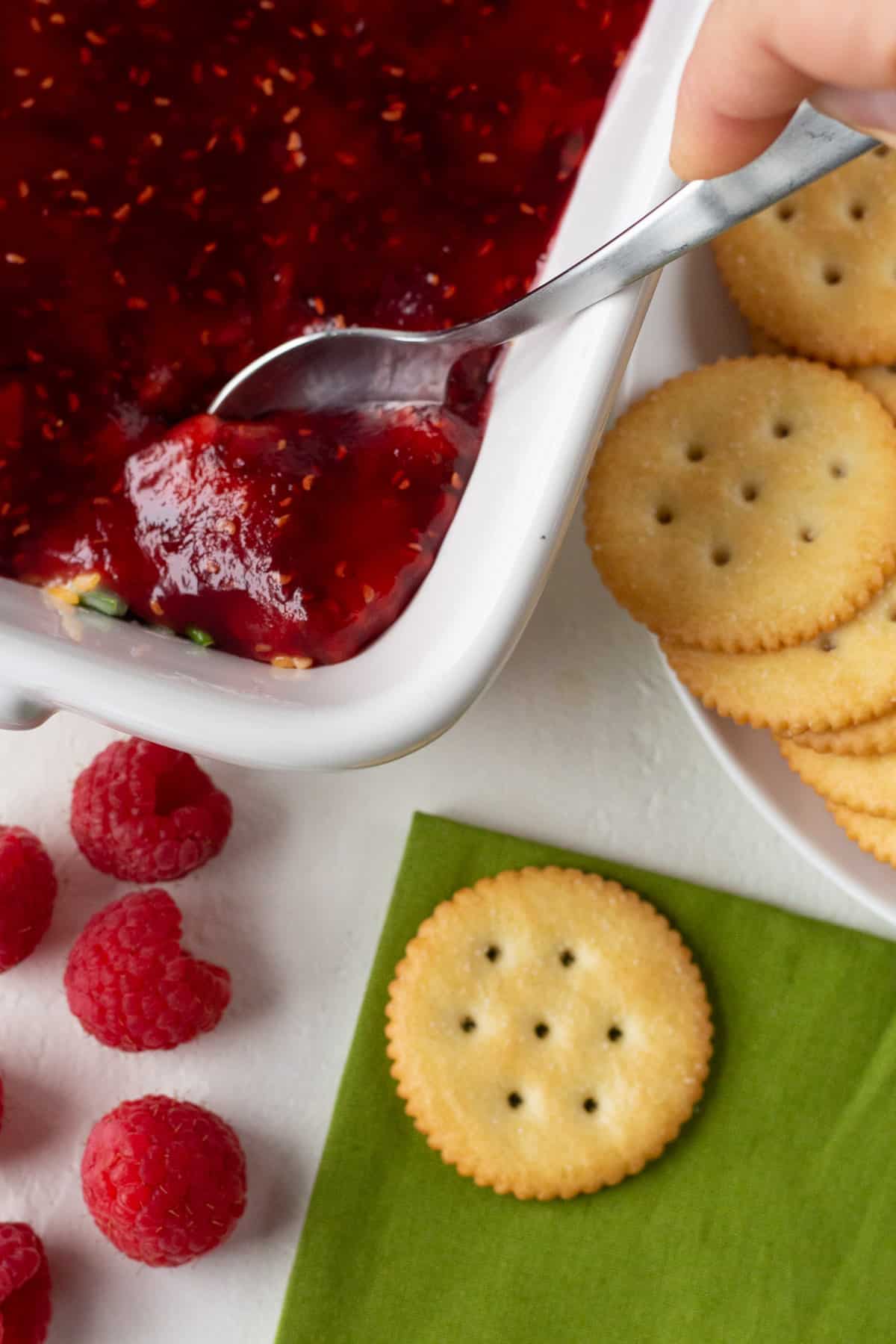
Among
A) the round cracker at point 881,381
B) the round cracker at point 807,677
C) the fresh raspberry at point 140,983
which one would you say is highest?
the round cracker at point 881,381

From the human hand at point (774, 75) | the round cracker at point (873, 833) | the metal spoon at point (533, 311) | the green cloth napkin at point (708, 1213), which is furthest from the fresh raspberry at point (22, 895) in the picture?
the human hand at point (774, 75)

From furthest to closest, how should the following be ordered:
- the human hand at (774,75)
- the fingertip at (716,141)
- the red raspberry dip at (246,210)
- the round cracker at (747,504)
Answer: the round cracker at (747,504)
the red raspberry dip at (246,210)
the fingertip at (716,141)
the human hand at (774,75)

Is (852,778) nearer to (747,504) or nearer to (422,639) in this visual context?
(747,504)

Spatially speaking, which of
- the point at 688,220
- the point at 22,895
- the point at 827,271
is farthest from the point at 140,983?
the point at 827,271

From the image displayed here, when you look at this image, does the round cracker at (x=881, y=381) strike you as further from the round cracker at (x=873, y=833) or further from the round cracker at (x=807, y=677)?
the round cracker at (x=873, y=833)

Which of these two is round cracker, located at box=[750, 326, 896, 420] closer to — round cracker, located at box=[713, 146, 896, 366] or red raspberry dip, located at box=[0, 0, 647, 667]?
round cracker, located at box=[713, 146, 896, 366]

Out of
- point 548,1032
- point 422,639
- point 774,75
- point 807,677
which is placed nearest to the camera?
point 774,75

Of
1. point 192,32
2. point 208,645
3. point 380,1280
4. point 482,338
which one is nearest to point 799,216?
point 482,338
